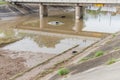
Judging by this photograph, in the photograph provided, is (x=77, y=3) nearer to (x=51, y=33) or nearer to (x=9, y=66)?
(x=51, y=33)

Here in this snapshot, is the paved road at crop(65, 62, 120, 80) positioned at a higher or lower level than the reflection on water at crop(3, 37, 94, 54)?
higher

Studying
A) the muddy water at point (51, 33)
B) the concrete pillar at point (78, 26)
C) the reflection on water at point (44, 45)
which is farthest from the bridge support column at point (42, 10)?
the reflection on water at point (44, 45)

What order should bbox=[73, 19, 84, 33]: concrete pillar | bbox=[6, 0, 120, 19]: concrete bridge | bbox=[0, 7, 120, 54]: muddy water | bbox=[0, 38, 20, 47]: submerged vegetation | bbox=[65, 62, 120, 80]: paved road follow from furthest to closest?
bbox=[6, 0, 120, 19]: concrete bridge
bbox=[73, 19, 84, 33]: concrete pillar
bbox=[0, 38, 20, 47]: submerged vegetation
bbox=[0, 7, 120, 54]: muddy water
bbox=[65, 62, 120, 80]: paved road

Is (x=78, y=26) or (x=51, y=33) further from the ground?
(x=51, y=33)

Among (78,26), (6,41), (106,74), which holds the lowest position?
(78,26)

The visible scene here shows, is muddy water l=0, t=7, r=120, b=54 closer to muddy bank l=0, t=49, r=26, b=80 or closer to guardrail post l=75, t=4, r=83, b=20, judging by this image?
guardrail post l=75, t=4, r=83, b=20

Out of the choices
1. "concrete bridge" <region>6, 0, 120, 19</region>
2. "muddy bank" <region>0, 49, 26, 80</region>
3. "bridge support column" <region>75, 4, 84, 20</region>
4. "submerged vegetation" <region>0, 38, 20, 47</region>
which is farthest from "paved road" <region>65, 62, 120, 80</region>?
"bridge support column" <region>75, 4, 84, 20</region>

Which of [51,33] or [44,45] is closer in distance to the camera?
[44,45]

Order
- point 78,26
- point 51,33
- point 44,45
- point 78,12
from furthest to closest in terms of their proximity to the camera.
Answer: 1. point 78,12
2. point 78,26
3. point 51,33
4. point 44,45

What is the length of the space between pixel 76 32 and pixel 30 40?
880cm

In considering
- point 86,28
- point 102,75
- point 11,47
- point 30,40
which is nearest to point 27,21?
point 86,28

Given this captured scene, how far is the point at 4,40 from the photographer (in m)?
34.7

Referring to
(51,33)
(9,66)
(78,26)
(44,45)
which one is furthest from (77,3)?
(9,66)

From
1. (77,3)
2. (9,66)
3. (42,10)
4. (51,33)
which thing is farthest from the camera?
(42,10)
